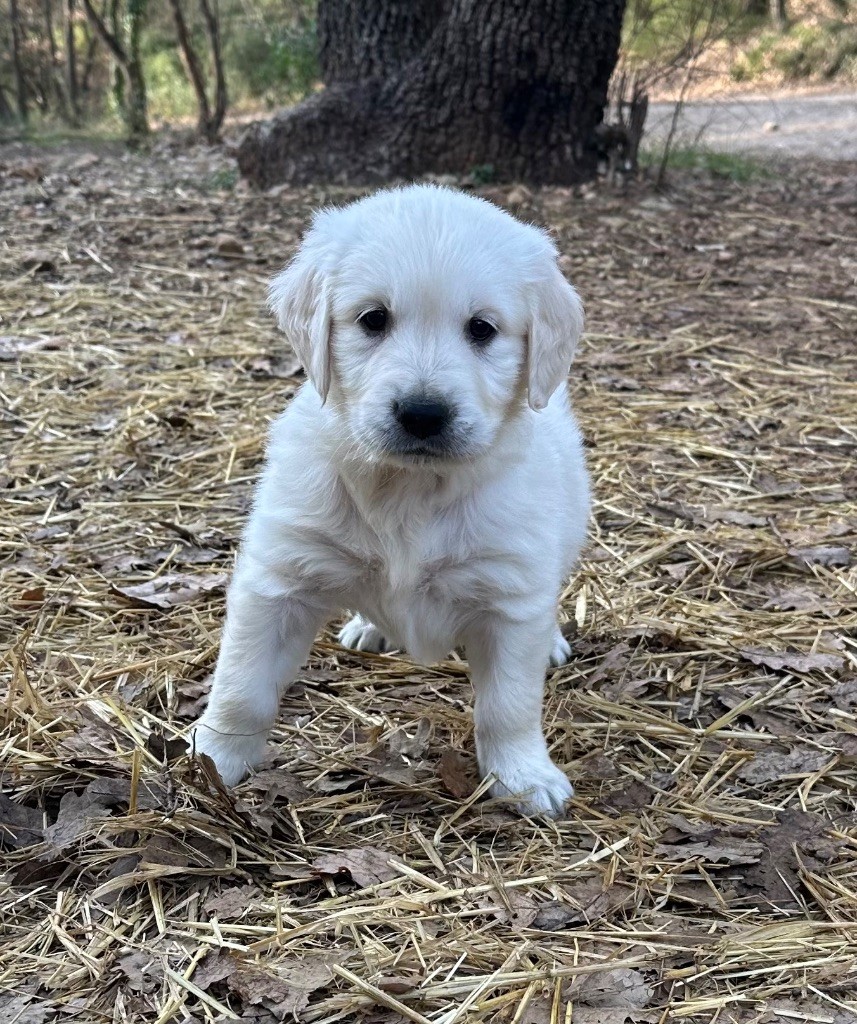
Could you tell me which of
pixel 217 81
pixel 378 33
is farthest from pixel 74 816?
pixel 217 81

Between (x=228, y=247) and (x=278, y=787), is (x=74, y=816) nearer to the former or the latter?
(x=278, y=787)

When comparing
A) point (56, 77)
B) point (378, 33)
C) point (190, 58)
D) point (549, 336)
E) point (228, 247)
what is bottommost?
point (56, 77)

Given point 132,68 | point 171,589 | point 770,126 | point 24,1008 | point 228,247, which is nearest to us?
point 24,1008

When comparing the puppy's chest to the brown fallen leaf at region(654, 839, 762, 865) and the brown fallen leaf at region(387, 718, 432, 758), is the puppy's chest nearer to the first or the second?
the brown fallen leaf at region(387, 718, 432, 758)

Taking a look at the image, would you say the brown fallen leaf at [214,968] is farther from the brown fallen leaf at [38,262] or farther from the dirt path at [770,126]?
the dirt path at [770,126]

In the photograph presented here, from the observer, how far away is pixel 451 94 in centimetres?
873

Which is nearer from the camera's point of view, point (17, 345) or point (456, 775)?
point (456, 775)

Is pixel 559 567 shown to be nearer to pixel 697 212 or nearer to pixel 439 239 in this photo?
pixel 439 239

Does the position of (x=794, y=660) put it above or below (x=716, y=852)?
below

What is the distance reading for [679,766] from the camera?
287cm

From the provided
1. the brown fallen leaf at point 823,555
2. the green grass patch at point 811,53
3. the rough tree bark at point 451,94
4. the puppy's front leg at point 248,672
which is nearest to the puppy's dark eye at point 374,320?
the puppy's front leg at point 248,672

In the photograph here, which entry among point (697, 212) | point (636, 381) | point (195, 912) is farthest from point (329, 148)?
point (195, 912)

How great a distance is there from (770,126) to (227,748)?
16883 millimetres

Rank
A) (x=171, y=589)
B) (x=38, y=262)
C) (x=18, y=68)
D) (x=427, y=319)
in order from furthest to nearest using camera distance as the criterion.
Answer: (x=18, y=68), (x=38, y=262), (x=171, y=589), (x=427, y=319)
